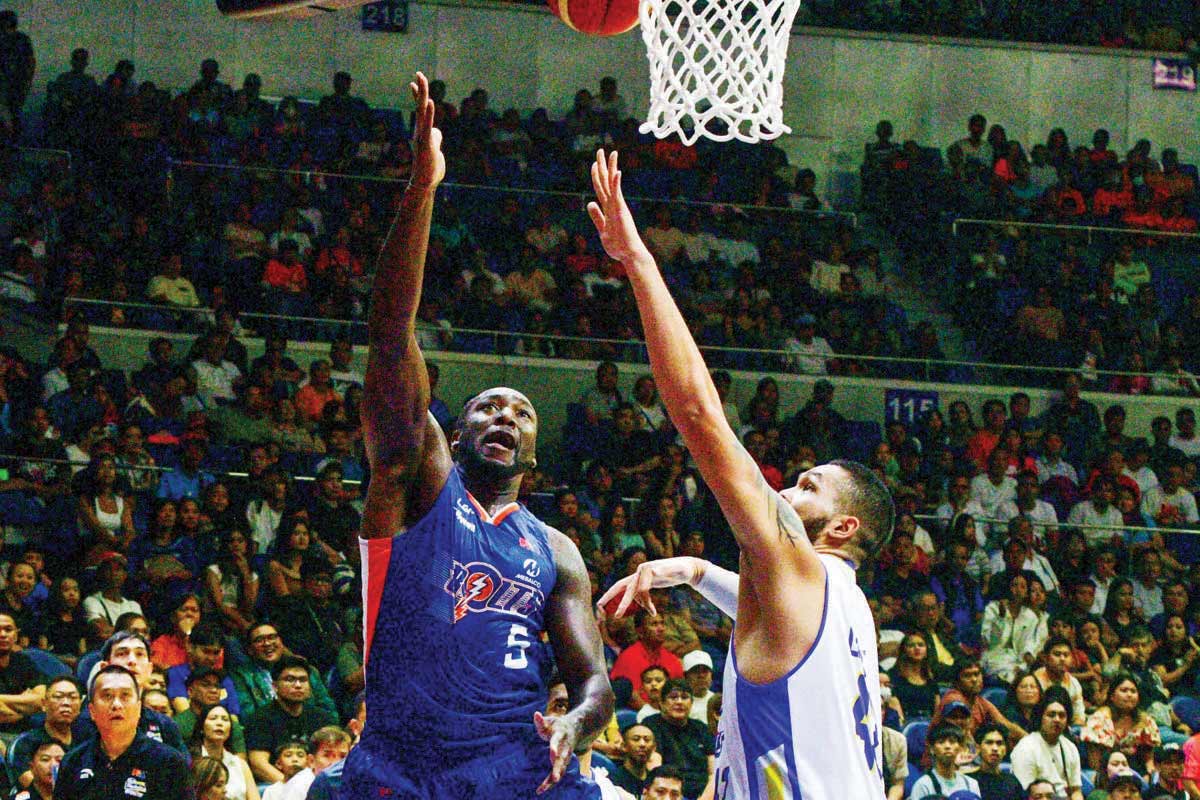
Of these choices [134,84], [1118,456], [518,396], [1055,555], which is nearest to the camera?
[518,396]

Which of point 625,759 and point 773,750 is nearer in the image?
point 773,750

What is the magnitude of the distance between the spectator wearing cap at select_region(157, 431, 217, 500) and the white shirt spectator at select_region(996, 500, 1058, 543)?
5.92 metres

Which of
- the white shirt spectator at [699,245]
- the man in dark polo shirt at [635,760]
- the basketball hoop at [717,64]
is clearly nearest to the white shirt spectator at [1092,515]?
the white shirt spectator at [699,245]

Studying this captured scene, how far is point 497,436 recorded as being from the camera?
188 inches

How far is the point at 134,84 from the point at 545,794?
13.4 metres

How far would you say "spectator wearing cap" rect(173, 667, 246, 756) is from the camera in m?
8.73

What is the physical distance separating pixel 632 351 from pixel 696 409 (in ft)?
34.4

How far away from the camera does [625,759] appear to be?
9.15 meters

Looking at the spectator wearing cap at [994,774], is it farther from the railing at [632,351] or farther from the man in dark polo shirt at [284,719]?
the railing at [632,351]

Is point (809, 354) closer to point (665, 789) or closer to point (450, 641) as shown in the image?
point (665, 789)

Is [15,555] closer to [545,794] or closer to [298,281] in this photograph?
[298,281]

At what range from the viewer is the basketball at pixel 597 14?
6.02 m

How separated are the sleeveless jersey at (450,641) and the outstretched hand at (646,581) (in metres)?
0.27

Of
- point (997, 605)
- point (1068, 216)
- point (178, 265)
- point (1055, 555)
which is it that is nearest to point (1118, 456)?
point (1055, 555)
